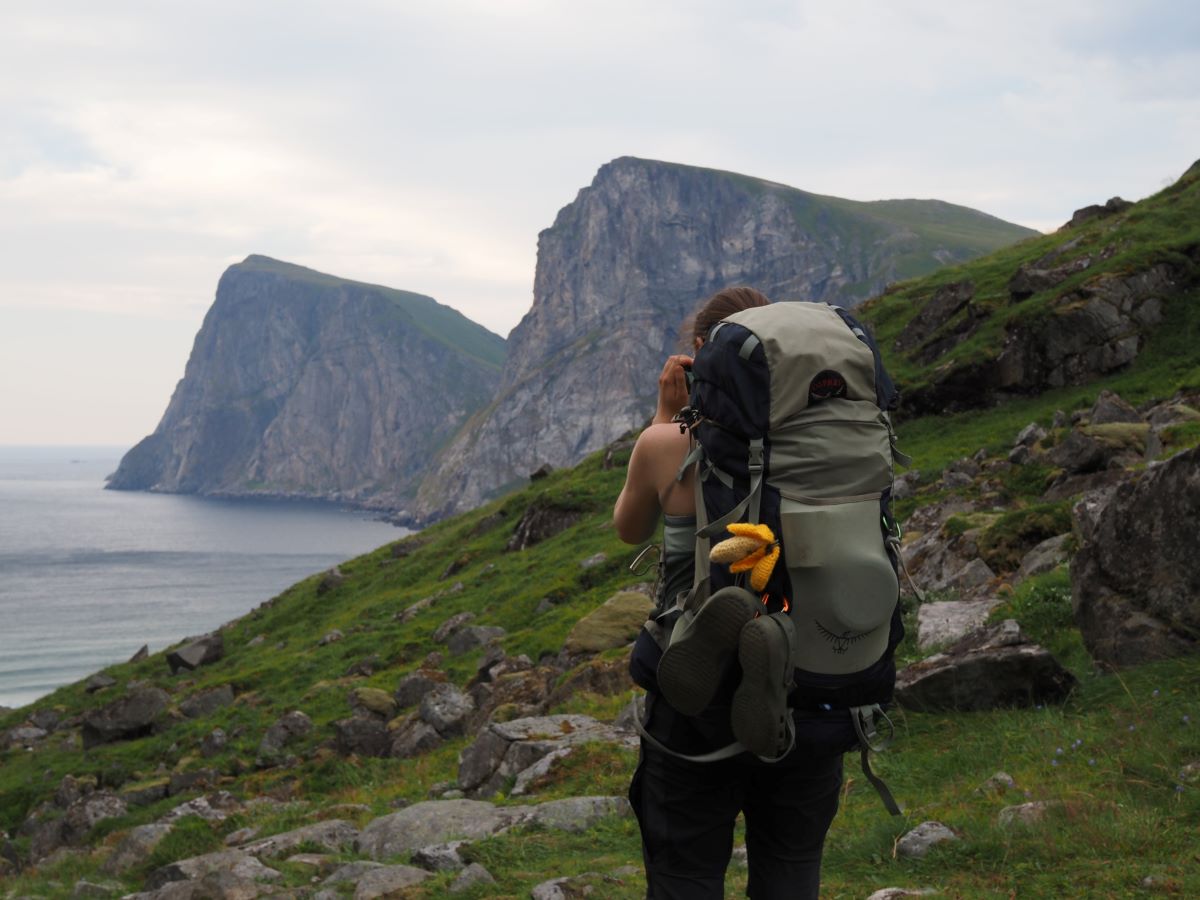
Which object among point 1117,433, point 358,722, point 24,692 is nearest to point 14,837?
point 358,722

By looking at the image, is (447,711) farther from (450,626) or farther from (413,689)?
(450,626)

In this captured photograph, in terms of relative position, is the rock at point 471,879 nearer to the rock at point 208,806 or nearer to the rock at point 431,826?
the rock at point 431,826

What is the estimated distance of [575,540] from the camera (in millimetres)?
34188

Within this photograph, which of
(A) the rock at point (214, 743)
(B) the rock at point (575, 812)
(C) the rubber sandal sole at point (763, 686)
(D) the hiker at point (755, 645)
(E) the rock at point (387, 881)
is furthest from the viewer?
(A) the rock at point (214, 743)

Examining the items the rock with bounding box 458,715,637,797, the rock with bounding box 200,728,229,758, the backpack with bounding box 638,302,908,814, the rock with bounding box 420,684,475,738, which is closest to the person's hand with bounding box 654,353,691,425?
the backpack with bounding box 638,302,908,814

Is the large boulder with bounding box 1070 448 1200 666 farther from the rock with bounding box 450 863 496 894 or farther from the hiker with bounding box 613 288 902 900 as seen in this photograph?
the rock with bounding box 450 863 496 894

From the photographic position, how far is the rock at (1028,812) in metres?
6.38

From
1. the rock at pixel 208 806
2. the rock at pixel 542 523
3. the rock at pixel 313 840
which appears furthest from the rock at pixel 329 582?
the rock at pixel 313 840

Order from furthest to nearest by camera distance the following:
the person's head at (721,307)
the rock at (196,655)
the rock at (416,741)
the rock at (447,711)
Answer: the rock at (196,655) → the rock at (447,711) → the rock at (416,741) → the person's head at (721,307)

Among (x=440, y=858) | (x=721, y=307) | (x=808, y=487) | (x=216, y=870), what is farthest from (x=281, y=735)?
(x=808, y=487)

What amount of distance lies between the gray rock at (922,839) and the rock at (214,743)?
65.7 feet

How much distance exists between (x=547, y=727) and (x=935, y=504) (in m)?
10.6

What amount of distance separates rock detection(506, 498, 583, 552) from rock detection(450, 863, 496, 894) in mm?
29839

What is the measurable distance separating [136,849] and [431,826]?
22.0 ft
